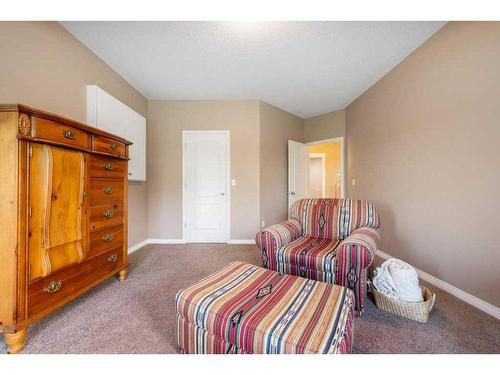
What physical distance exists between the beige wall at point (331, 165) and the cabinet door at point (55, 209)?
5960 mm

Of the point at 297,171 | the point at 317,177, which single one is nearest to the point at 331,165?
the point at 317,177

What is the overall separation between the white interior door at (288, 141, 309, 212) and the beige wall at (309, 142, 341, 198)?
222 centimetres

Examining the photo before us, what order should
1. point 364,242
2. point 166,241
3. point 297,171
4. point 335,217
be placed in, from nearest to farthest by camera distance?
Result: point 364,242 < point 335,217 < point 166,241 < point 297,171

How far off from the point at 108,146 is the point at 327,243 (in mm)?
2145

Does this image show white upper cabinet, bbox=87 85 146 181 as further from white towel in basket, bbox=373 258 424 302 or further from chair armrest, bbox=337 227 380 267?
white towel in basket, bbox=373 258 424 302

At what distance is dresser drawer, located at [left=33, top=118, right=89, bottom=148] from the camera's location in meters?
1.23

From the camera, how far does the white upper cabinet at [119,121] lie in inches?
88.9

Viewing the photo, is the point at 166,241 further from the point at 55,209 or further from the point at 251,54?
the point at 251,54

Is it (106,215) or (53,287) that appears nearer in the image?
(53,287)

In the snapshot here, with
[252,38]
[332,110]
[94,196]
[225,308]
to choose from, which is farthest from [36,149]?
[332,110]

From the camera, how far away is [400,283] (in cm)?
152

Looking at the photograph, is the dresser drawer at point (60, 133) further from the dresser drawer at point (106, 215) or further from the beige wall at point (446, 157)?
the beige wall at point (446, 157)

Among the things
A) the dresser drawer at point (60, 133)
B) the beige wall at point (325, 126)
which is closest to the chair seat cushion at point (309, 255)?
the dresser drawer at point (60, 133)

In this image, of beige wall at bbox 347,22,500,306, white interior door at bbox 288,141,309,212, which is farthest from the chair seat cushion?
white interior door at bbox 288,141,309,212
